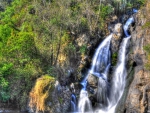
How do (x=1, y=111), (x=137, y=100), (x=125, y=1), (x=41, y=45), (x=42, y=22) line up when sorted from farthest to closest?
(x=125, y=1)
(x=42, y=22)
(x=41, y=45)
(x=1, y=111)
(x=137, y=100)

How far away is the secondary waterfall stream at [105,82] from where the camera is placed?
2358 centimetres

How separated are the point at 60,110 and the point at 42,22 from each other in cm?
1191

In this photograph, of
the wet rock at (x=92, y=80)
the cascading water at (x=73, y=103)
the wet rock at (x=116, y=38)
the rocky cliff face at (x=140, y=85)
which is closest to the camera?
the rocky cliff face at (x=140, y=85)

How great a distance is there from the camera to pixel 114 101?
23797 mm

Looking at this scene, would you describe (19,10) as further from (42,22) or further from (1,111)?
(1,111)

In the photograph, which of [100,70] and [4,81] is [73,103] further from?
[4,81]

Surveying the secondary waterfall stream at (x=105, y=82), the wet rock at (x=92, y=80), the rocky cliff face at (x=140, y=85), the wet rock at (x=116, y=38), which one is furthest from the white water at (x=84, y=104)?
the wet rock at (x=116, y=38)

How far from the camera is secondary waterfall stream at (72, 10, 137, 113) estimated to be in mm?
23580

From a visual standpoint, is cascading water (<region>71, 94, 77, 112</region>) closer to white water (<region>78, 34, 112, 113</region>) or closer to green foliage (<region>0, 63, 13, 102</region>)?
white water (<region>78, 34, 112, 113</region>)

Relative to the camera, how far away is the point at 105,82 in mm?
24812

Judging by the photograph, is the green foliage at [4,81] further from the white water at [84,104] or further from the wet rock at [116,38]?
the wet rock at [116,38]

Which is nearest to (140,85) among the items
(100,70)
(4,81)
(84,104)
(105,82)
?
(105,82)

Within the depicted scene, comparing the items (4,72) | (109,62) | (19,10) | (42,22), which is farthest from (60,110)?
(19,10)

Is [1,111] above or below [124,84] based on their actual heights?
below
